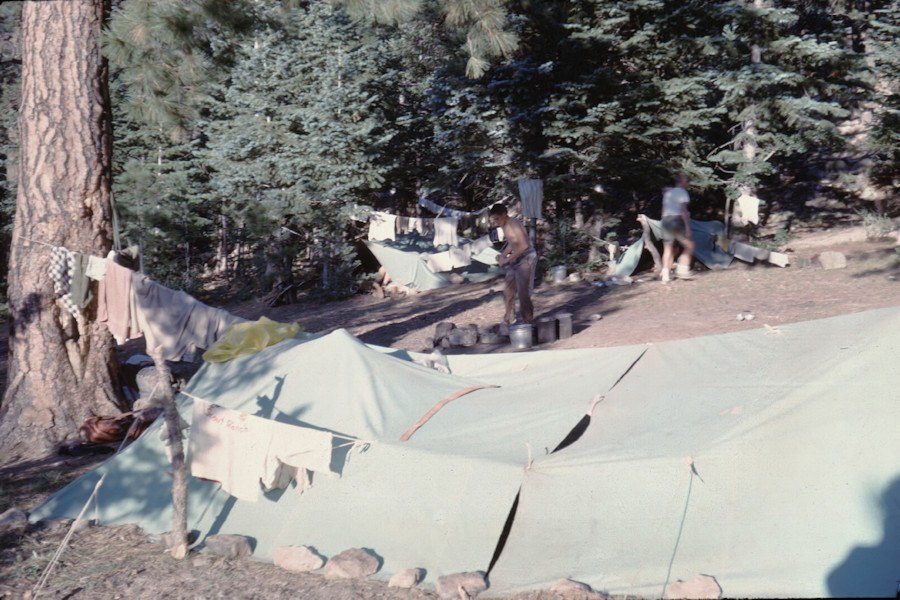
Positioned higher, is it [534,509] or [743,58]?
[743,58]

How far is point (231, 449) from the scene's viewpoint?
14.6 ft

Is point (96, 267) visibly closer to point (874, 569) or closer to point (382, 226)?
point (874, 569)

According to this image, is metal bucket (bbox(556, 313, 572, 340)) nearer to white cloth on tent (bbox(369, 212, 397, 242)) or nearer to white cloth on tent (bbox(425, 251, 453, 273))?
white cloth on tent (bbox(425, 251, 453, 273))

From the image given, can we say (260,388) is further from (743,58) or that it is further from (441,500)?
(743,58)

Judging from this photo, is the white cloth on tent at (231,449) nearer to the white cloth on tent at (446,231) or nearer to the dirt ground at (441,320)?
the dirt ground at (441,320)

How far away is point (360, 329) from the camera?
11.3m

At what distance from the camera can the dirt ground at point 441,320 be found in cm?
410

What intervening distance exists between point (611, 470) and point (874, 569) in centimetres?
127

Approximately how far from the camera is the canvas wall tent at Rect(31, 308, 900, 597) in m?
3.54

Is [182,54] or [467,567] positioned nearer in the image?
[467,567]

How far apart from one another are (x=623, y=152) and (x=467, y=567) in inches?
441

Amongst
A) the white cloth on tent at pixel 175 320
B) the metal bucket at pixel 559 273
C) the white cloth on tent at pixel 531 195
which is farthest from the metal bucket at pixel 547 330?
the metal bucket at pixel 559 273

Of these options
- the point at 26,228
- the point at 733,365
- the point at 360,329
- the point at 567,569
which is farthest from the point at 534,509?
the point at 360,329

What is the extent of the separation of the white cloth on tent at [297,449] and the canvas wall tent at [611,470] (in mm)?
313
